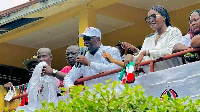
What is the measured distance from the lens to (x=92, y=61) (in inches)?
322

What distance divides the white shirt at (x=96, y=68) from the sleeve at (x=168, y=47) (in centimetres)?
91

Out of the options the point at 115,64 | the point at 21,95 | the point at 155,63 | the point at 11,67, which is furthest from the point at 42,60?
the point at 11,67

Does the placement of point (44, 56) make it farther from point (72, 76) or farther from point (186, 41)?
point (186, 41)

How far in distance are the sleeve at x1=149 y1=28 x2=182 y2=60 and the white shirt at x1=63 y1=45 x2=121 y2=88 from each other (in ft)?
2.97

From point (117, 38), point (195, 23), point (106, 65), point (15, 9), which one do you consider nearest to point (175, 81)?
point (195, 23)

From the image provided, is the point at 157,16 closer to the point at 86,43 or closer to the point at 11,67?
the point at 86,43

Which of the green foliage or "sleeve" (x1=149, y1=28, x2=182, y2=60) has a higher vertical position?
"sleeve" (x1=149, y1=28, x2=182, y2=60)

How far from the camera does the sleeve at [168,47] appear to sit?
7059mm

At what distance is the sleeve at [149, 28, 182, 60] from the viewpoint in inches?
278

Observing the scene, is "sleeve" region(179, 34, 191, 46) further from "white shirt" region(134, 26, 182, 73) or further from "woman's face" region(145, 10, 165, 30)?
"woman's face" region(145, 10, 165, 30)

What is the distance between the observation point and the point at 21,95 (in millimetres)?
9664

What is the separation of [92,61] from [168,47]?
143cm

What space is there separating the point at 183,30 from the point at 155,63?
4981mm

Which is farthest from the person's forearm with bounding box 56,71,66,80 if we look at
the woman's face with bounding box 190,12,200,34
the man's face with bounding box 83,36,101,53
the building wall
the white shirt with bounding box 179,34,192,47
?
the building wall
